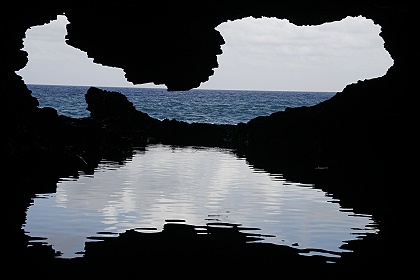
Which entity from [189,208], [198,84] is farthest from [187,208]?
[198,84]

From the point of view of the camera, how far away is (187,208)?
47.1 feet

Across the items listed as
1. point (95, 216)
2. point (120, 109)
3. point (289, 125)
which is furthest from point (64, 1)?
point (120, 109)

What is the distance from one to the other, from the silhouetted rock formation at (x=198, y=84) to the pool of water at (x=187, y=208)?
725 mm

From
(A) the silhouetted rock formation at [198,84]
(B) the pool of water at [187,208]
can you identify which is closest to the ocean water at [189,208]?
(B) the pool of water at [187,208]

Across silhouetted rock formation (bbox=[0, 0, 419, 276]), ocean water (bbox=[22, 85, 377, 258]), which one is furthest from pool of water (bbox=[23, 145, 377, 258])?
silhouetted rock formation (bbox=[0, 0, 419, 276])

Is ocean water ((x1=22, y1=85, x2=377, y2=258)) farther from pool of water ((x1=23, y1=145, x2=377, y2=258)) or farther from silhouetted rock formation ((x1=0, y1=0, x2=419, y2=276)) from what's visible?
silhouetted rock formation ((x1=0, y1=0, x2=419, y2=276))

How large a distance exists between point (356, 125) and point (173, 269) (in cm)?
2147

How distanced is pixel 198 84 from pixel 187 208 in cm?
1047

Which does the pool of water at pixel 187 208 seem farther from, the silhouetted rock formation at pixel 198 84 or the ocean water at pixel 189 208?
the silhouetted rock formation at pixel 198 84

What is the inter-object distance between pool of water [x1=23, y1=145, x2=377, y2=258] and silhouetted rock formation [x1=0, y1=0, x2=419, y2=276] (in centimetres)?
72

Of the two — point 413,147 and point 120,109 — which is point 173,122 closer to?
point 120,109

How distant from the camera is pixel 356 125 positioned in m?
29.0

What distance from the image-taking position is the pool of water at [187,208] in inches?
447

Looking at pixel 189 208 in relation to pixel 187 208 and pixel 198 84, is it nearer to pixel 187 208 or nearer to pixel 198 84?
pixel 187 208
